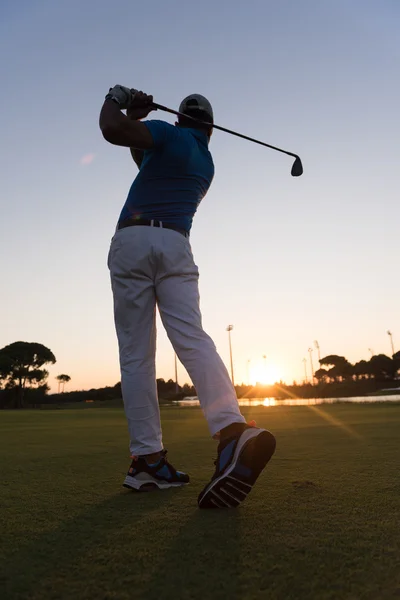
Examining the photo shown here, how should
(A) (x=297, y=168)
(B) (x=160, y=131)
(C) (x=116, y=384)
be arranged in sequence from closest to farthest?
1. (B) (x=160, y=131)
2. (A) (x=297, y=168)
3. (C) (x=116, y=384)

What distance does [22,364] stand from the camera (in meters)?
70.0

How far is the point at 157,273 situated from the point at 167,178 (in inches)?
22.9

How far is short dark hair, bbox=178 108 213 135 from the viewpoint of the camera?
3100 mm

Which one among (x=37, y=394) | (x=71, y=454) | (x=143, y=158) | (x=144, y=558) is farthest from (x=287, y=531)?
(x=37, y=394)

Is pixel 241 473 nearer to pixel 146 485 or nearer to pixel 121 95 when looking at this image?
pixel 146 485

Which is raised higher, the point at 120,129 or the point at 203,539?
the point at 120,129

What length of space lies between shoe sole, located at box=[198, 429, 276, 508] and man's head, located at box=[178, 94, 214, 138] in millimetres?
1920

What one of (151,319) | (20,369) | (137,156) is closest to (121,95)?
(137,156)

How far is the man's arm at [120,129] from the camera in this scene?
104 inches

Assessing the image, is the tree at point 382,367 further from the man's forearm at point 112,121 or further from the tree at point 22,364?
the man's forearm at point 112,121

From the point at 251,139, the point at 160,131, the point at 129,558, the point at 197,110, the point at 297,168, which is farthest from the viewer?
the point at 297,168

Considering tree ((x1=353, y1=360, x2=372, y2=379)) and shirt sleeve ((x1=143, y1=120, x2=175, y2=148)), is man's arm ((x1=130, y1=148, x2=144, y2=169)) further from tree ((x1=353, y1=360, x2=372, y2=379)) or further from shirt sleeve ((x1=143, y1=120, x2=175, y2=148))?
tree ((x1=353, y1=360, x2=372, y2=379))

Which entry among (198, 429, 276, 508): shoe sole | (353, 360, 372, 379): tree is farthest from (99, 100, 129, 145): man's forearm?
(353, 360, 372, 379): tree

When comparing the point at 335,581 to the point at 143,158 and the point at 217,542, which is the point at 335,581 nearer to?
the point at 217,542
